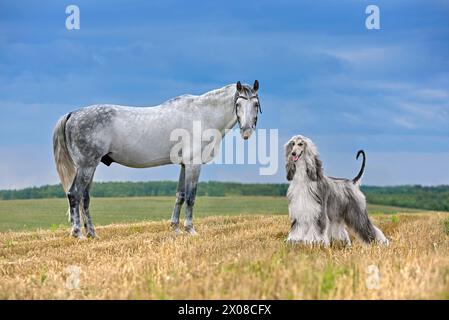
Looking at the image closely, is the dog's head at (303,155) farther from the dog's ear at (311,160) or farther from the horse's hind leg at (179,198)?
the horse's hind leg at (179,198)

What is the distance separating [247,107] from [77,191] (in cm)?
418

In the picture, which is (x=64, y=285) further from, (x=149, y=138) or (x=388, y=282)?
(x=149, y=138)

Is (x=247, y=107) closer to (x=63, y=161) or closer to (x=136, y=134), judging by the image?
(x=136, y=134)

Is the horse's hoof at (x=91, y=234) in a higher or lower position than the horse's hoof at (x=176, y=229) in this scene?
lower

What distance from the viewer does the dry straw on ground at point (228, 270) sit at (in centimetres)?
552

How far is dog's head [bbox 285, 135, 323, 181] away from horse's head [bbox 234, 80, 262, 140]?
293 centimetres

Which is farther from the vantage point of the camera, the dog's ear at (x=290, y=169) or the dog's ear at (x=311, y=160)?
the dog's ear at (x=290, y=169)

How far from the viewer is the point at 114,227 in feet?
49.1

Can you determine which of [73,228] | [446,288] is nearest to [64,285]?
[446,288]

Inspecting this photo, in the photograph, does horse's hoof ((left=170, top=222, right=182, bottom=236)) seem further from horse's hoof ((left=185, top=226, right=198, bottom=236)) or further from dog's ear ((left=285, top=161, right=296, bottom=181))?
dog's ear ((left=285, top=161, right=296, bottom=181))

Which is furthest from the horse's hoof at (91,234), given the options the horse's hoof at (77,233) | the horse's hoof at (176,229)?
the horse's hoof at (176,229)

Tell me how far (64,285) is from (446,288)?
4.37m

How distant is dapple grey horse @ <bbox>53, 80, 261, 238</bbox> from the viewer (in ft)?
41.2

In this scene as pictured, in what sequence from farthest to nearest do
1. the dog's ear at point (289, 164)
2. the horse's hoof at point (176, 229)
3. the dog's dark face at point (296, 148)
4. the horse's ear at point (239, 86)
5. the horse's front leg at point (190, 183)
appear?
the horse's hoof at point (176, 229)
the horse's front leg at point (190, 183)
the horse's ear at point (239, 86)
the dog's ear at point (289, 164)
the dog's dark face at point (296, 148)
